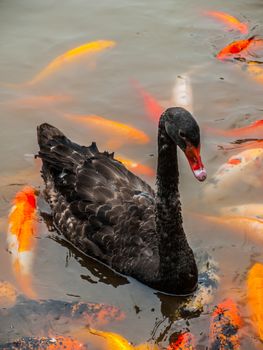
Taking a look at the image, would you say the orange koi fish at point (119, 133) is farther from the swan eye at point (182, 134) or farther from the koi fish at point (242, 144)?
the swan eye at point (182, 134)

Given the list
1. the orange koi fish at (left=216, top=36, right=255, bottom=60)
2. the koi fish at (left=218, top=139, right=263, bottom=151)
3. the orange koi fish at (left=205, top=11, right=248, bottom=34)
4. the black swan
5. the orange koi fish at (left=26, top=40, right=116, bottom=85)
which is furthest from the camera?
the orange koi fish at (left=205, top=11, right=248, bottom=34)

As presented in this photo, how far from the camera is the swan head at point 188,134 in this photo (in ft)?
15.3

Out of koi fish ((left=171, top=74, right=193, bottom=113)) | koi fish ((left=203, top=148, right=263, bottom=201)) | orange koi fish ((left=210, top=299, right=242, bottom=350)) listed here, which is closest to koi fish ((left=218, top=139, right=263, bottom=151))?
koi fish ((left=203, top=148, right=263, bottom=201))

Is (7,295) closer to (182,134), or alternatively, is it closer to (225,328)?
(225,328)

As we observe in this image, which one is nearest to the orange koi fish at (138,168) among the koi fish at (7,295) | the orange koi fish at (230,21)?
the koi fish at (7,295)

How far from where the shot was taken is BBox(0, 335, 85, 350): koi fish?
4.70 m

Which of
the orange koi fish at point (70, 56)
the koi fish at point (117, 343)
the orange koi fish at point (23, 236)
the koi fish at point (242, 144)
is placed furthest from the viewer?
the orange koi fish at point (70, 56)

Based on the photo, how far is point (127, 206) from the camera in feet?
18.6

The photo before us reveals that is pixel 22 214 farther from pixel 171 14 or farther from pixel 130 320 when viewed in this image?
pixel 171 14

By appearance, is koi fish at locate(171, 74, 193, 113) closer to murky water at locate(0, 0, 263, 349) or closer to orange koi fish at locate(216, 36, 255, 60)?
murky water at locate(0, 0, 263, 349)

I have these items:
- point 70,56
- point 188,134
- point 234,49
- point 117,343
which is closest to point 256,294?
point 117,343

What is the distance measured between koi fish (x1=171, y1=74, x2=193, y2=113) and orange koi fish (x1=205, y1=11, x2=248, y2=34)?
4.88 ft

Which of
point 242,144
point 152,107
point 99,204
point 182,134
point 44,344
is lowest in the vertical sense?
point 242,144

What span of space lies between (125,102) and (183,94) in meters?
0.67
